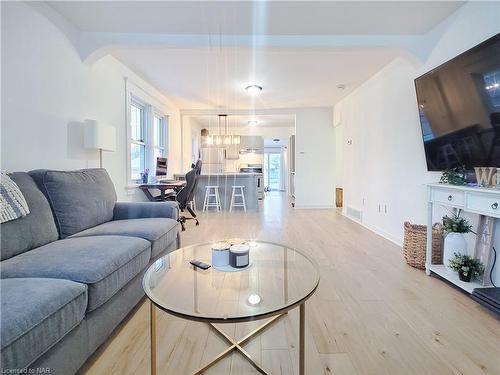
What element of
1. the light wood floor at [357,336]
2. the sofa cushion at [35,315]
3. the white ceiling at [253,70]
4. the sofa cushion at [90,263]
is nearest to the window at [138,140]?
the white ceiling at [253,70]

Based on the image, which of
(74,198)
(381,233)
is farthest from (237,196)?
(74,198)

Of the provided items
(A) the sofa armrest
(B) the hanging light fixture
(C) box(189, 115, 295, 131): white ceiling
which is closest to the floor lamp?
(A) the sofa armrest

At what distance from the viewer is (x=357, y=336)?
153 centimetres

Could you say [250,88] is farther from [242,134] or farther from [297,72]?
[242,134]

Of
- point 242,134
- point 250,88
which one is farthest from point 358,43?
point 242,134

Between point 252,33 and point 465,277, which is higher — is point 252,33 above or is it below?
above

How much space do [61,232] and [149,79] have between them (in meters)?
3.20

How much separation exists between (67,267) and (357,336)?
1.62m

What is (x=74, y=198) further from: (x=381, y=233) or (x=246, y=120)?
(x=246, y=120)

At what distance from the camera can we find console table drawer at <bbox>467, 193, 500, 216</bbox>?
171 cm

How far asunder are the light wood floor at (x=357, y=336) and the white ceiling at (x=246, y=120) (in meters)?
5.21

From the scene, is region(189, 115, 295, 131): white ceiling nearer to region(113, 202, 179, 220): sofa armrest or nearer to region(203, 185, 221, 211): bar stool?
region(203, 185, 221, 211): bar stool

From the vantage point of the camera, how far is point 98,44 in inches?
107

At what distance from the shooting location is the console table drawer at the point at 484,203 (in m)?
1.71
